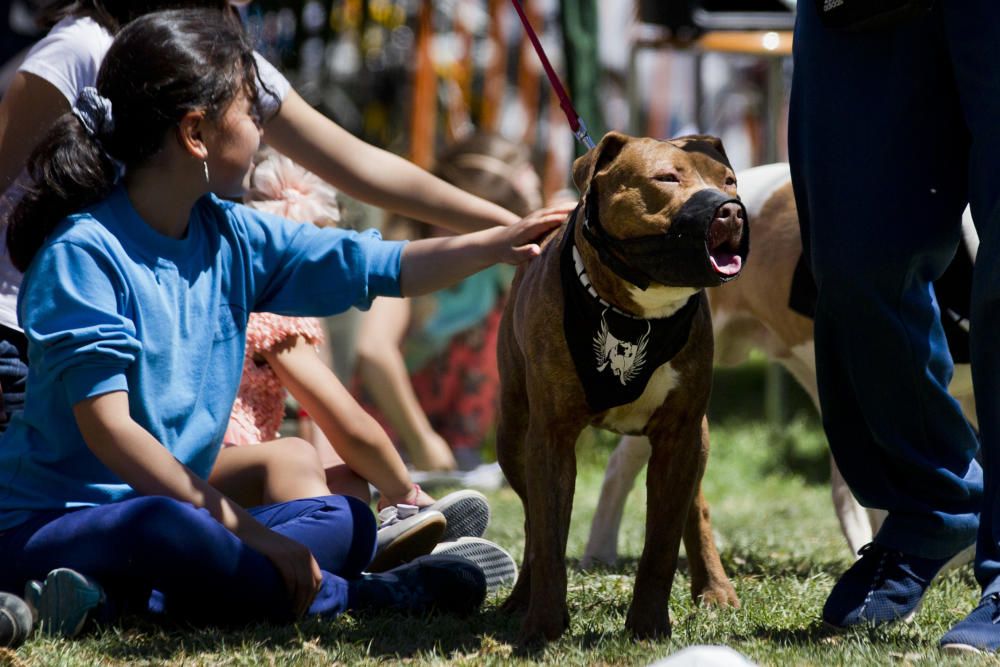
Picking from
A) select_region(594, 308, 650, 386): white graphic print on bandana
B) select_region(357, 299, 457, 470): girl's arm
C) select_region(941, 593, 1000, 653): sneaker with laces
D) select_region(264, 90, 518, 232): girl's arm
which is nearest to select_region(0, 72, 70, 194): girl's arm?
select_region(264, 90, 518, 232): girl's arm

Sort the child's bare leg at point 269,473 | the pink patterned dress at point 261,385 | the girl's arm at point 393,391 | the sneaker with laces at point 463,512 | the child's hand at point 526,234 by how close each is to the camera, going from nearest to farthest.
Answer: the child's hand at point 526,234, the child's bare leg at point 269,473, the sneaker with laces at point 463,512, the pink patterned dress at point 261,385, the girl's arm at point 393,391

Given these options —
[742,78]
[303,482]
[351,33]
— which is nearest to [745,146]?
[742,78]

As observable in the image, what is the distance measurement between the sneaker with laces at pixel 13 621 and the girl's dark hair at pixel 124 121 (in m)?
0.73

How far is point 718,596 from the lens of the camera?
3100mm

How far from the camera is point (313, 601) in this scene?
2.83 m

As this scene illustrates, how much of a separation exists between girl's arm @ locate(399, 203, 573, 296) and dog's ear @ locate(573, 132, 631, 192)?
0.87 feet

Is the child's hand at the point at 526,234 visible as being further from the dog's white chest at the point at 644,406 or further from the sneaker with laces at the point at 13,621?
the sneaker with laces at the point at 13,621

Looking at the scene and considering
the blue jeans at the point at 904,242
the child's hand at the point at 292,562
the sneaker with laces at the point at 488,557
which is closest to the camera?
the blue jeans at the point at 904,242

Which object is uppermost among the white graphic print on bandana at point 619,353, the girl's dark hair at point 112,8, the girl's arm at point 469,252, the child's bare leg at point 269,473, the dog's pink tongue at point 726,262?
the girl's dark hair at point 112,8

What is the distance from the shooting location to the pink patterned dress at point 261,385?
3.59 meters

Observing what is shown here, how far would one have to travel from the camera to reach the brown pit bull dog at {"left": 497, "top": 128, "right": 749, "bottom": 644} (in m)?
2.51

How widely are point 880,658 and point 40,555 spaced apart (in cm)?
162

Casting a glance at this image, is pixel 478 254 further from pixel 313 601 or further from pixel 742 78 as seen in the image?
pixel 742 78

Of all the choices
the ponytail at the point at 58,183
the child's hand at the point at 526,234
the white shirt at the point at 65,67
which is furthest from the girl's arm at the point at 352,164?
the ponytail at the point at 58,183
